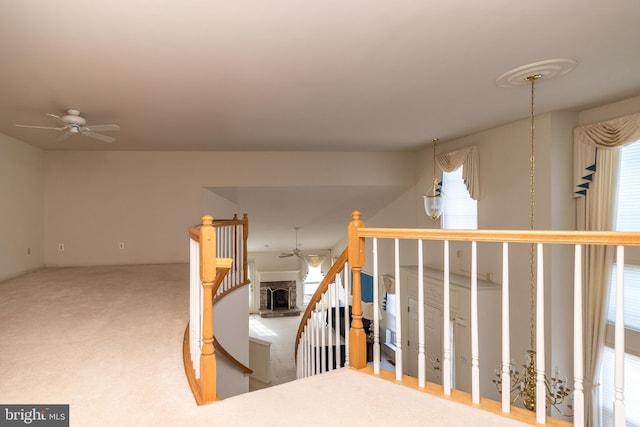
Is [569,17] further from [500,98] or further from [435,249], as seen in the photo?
[435,249]

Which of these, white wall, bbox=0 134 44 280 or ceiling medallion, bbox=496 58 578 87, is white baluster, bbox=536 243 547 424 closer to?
ceiling medallion, bbox=496 58 578 87

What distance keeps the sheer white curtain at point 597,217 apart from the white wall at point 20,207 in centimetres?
777

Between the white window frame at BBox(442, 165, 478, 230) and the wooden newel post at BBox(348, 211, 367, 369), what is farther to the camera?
the white window frame at BBox(442, 165, 478, 230)

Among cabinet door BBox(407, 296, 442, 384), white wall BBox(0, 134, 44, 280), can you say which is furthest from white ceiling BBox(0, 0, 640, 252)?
cabinet door BBox(407, 296, 442, 384)

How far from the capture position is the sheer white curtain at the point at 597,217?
12.3ft

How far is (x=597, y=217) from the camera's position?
13.0 feet

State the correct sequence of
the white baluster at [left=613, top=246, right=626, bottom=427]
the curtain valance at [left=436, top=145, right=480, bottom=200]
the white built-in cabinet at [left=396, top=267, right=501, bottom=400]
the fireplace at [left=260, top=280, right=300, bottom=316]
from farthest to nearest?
the fireplace at [left=260, top=280, right=300, bottom=316]
the curtain valance at [left=436, top=145, right=480, bottom=200]
the white built-in cabinet at [left=396, top=267, right=501, bottom=400]
the white baluster at [left=613, top=246, right=626, bottom=427]

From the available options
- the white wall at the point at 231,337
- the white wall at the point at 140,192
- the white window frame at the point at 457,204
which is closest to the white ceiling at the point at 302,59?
the white window frame at the point at 457,204

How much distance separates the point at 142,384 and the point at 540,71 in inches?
149

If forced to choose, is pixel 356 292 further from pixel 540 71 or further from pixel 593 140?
pixel 593 140

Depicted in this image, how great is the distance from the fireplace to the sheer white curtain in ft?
32.7

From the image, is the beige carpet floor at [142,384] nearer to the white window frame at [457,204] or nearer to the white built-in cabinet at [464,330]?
the white built-in cabinet at [464,330]

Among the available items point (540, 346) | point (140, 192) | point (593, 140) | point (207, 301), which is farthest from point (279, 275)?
point (540, 346)

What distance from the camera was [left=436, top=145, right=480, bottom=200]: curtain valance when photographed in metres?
5.45
